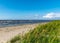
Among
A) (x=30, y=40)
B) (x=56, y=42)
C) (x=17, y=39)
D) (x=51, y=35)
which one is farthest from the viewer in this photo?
(x=17, y=39)

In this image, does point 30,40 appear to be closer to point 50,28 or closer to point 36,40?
point 36,40

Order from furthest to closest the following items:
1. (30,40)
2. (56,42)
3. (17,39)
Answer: (17,39) < (30,40) < (56,42)

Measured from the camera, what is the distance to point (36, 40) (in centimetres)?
389

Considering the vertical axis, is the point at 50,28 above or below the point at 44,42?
above

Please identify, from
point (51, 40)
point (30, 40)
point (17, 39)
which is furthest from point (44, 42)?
point (17, 39)

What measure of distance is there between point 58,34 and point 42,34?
43cm

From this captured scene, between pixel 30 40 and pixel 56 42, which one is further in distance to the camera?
pixel 30 40

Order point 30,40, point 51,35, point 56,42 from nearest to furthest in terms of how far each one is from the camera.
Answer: point 56,42
point 51,35
point 30,40

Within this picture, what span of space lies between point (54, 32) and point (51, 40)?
0.26 m

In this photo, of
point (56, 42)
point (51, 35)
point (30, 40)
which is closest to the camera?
point (56, 42)

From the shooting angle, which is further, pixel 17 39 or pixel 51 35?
pixel 17 39

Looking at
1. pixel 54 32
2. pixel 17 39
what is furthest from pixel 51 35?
pixel 17 39

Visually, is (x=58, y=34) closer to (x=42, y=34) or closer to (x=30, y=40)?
(x=42, y=34)

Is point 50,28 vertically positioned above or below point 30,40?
above
